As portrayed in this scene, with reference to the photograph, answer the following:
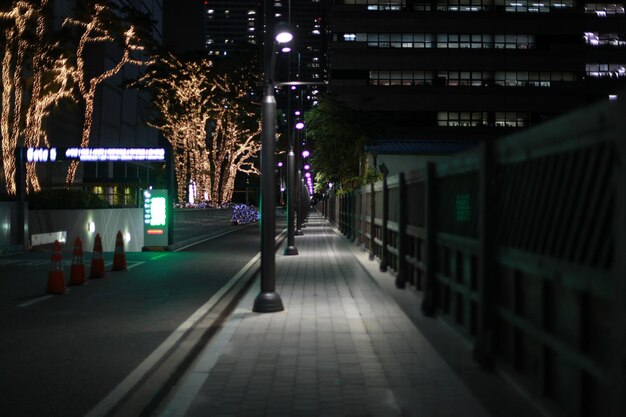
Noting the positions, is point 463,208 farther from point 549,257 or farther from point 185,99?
point 185,99

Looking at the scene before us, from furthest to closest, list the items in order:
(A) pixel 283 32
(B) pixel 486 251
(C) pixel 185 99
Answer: (C) pixel 185 99, (A) pixel 283 32, (B) pixel 486 251

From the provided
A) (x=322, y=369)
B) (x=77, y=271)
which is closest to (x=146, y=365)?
(x=322, y=369)

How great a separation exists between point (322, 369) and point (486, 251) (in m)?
2.07

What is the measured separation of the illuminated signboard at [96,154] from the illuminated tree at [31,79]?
1.10m

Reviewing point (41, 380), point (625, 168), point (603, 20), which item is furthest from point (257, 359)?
point (603, 20)

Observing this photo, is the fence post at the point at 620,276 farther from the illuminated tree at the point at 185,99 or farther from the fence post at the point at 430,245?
the illuminated tree at the point at 185,99

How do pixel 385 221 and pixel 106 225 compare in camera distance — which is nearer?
pixel 385 221

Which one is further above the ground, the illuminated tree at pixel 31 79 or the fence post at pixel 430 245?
the illuminated tree at pixel 31 79

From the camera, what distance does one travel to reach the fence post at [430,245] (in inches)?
357

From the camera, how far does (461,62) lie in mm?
79625

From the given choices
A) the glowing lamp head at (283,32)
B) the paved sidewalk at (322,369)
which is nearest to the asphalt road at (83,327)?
the paved sidewalk at (322,369)

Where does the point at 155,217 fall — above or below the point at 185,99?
below

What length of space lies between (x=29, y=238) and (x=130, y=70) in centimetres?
4867

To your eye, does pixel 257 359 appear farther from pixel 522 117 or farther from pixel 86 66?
pixel 522 117
